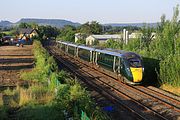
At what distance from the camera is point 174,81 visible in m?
26.2

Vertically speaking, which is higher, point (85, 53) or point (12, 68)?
point (85, 53)

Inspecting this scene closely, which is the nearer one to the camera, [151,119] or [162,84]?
[151,119]

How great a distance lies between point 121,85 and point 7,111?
13.2 m

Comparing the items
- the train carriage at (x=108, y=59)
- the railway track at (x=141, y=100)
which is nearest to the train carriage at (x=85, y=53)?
the train carriage at (x=108, y=59)

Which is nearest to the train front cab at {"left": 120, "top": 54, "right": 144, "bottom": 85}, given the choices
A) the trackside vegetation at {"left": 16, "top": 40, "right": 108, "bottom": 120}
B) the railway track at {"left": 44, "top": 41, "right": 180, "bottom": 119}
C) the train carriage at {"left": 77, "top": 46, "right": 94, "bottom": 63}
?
the railway track at {"left": 44, "top": 41, "right": 180, "bottom": 119}

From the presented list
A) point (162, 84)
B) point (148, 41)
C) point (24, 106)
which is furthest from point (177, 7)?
point (24, 106)

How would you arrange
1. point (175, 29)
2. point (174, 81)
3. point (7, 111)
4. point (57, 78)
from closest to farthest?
point (7, 111), point (57, 78), point (174, 81), point (175, 29)

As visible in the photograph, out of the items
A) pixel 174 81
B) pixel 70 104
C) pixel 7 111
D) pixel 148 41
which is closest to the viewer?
pixel 70 104

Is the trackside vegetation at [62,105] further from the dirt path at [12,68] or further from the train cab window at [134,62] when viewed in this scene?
the dirt path at [12,68]

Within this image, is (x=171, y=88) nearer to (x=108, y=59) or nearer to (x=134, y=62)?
(x=134, y=62)

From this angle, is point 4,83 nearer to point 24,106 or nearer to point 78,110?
point 24,106

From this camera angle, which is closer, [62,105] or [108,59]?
[62,105]

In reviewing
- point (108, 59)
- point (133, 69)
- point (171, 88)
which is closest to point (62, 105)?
point (133, 69)

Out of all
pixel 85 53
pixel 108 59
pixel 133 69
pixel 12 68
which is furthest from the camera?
pixel 85 53
